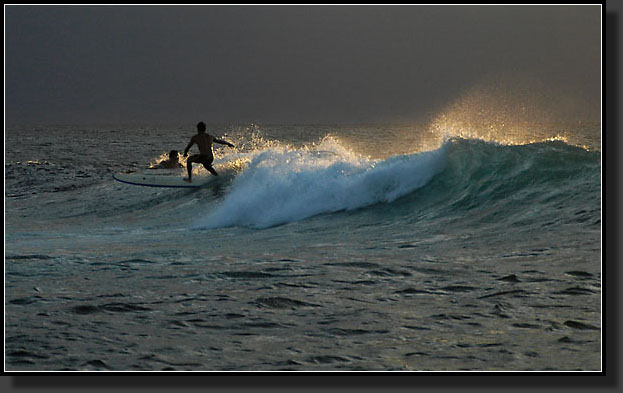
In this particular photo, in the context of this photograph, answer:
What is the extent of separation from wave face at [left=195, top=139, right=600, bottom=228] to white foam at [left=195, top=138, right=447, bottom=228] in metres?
0.02

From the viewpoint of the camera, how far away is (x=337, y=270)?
7812 millimetres

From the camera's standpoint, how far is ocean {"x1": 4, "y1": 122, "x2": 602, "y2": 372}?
5.12 meters

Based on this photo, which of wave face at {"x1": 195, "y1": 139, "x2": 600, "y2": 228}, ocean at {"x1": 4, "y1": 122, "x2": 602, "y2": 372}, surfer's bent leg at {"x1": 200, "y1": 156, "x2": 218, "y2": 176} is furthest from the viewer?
surfer's bent leg at {"x1": 200, "y1": 156, "x2": 218, "y2": 176}

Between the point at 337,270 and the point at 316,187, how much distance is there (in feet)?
20.7

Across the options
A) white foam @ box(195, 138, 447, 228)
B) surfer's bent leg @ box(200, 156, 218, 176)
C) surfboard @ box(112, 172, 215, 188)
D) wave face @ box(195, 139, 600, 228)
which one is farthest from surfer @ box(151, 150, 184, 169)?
wave face @ box(195, 139, 600, 228)

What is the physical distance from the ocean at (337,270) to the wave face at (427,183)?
0.04m

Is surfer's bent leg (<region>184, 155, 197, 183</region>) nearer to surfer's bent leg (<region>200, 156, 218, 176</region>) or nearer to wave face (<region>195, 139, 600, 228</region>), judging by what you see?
surfer's bent leg (<region>200, 156, 218, 176</region>)

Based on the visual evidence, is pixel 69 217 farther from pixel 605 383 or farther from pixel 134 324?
pixel 605 383

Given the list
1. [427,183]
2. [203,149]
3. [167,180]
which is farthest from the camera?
[167,180]

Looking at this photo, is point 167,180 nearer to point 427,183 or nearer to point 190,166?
point 190,166

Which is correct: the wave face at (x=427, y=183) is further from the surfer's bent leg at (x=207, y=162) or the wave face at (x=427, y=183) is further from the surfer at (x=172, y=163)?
the surfer at (x=172, y=163)

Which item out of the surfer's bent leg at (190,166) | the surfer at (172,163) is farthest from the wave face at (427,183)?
the surfer at (172,163)

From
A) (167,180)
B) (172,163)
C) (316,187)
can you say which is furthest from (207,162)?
(316,187)

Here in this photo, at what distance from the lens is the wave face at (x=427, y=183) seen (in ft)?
40.1
